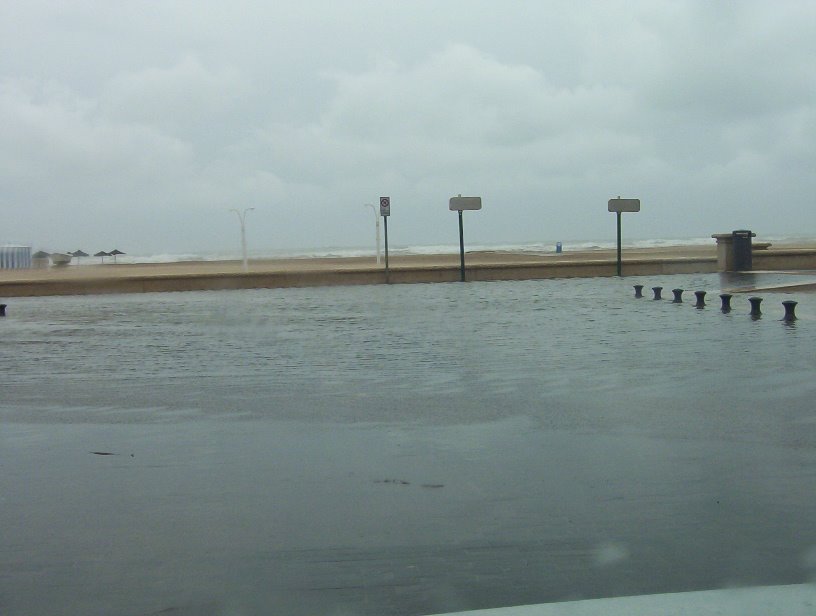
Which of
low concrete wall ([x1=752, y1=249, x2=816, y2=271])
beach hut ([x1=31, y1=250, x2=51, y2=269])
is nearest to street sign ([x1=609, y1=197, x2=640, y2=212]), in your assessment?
low concrete wall ([x1=752, y1=249, x2=816, y2=271])

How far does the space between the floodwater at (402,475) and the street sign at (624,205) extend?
2046 centimetres

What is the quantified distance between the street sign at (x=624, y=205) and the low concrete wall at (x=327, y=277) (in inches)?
115

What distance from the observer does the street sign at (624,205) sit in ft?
112

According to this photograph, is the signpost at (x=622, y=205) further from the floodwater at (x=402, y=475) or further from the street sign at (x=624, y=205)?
the floodwater at (x=402, y=475)

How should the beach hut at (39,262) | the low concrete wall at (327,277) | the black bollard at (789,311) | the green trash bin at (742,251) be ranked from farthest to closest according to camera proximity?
the beach hut at (39,262) < the low concrete wall at (327,277) < the green trash bin at (742,251) < the black bollard at (789,311)

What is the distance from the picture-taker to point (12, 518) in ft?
18.5

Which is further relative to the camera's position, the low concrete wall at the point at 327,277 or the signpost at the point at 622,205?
the signpost at the point at 622,205

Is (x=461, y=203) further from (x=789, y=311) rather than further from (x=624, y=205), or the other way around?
(x=789, y=311)

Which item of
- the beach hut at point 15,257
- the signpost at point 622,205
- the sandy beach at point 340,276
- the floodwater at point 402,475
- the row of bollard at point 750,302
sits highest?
the signpost at point 622,205

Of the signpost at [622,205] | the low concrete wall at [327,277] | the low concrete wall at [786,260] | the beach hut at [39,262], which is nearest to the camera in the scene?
the low concrete wall at [327,277]

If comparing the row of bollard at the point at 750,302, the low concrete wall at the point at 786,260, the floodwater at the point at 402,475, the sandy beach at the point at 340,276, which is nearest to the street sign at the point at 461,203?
the sandy beach at the point at 340,276

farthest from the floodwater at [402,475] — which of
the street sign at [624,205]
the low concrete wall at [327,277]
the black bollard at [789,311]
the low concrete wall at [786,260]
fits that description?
the low concrete wall at [786,260]

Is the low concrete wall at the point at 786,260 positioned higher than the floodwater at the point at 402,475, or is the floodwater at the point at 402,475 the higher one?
the low concrete wall at the point at 786,260

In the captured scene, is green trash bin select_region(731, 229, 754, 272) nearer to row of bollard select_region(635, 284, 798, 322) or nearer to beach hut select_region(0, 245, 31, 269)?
row of bollard select_region(635, 284, 798, 322)
